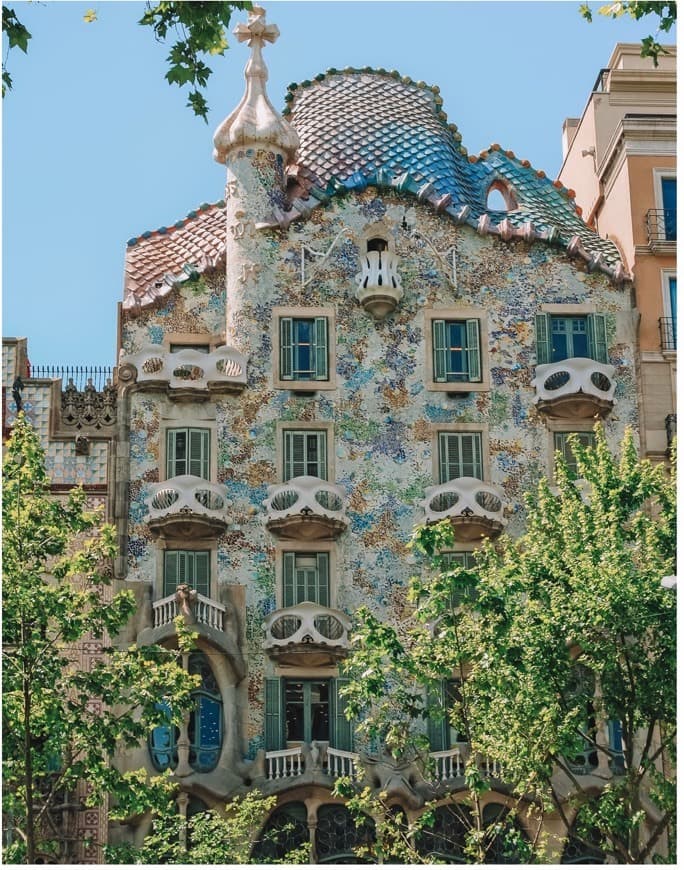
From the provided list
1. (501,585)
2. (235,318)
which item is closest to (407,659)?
(501,585)

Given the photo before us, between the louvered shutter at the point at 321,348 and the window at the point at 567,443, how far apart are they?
4.65 m

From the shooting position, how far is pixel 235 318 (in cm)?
4047

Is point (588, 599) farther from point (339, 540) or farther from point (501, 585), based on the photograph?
point (339, 540)

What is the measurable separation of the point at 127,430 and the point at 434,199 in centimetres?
781

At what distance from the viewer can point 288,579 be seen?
38625 mm

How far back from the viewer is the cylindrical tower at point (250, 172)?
40.7 m

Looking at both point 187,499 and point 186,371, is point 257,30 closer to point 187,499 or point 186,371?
point 186,371

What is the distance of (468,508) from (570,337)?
4.61 meters

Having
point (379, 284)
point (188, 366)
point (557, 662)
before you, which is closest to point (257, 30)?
point (379, 284)

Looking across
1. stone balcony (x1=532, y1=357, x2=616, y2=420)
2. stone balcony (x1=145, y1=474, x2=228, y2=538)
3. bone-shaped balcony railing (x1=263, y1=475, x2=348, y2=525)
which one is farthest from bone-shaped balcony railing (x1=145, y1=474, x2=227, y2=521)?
stone balcony (x1=532, y1=357, x2=616, y2=420)

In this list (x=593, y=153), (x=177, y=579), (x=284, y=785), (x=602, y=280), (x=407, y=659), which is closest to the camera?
(x=407, y=659)

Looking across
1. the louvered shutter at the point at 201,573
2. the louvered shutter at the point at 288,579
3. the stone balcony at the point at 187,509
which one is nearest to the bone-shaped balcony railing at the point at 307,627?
the louvered shutter at the point at 288,579

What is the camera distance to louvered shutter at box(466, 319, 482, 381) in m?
40.4

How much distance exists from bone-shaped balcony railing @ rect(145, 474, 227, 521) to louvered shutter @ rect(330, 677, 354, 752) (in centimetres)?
379
